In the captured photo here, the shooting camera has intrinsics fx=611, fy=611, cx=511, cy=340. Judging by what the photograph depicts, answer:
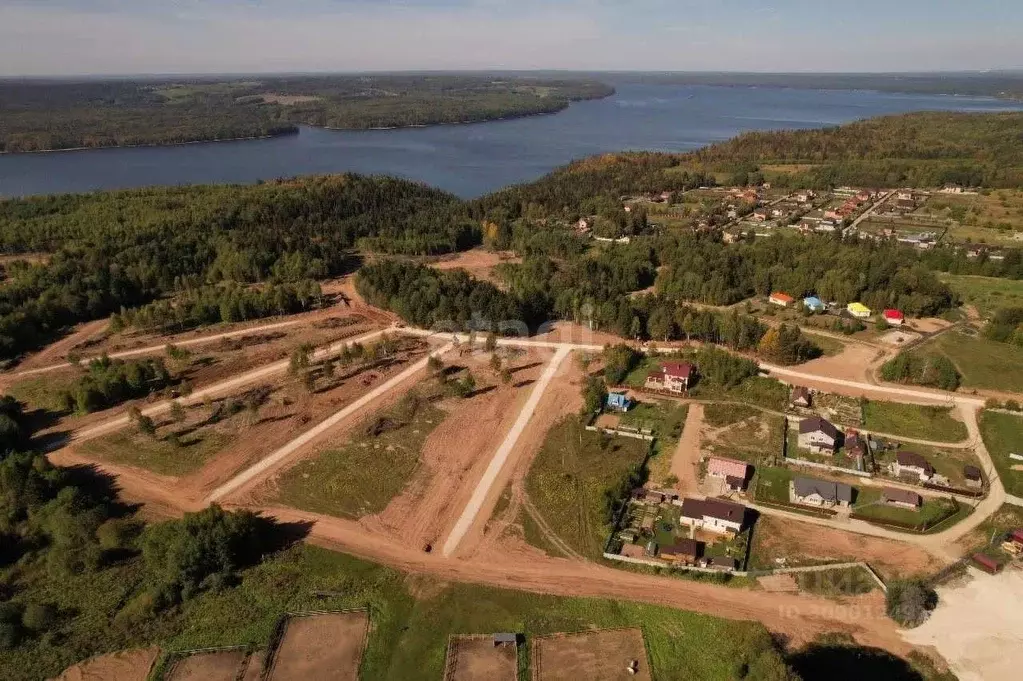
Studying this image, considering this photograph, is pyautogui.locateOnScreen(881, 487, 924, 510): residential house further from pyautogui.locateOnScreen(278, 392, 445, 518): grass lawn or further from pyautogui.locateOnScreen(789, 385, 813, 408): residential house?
pyautogui.locateOnScreen(278, 392, 445, 518): grass lawn

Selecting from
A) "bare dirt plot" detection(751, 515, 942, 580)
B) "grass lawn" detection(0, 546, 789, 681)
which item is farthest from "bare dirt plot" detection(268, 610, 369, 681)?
"bare dirt plot" detection(751, 515, 942, 580)

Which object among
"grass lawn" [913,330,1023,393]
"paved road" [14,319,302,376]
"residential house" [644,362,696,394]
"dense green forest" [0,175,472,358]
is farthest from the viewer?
"dense green forest" [0,175,472,358]

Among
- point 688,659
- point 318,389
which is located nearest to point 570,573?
point 688,659

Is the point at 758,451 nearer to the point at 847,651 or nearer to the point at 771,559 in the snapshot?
the point at 771,559

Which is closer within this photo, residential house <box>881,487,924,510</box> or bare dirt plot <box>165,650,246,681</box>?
bare dirt plot <box>165,650,246,681</box>

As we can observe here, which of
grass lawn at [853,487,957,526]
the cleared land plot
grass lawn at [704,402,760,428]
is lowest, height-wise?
grass lawn at [853,487,957,526]

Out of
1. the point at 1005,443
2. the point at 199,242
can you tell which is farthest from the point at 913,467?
the point at 199,242
